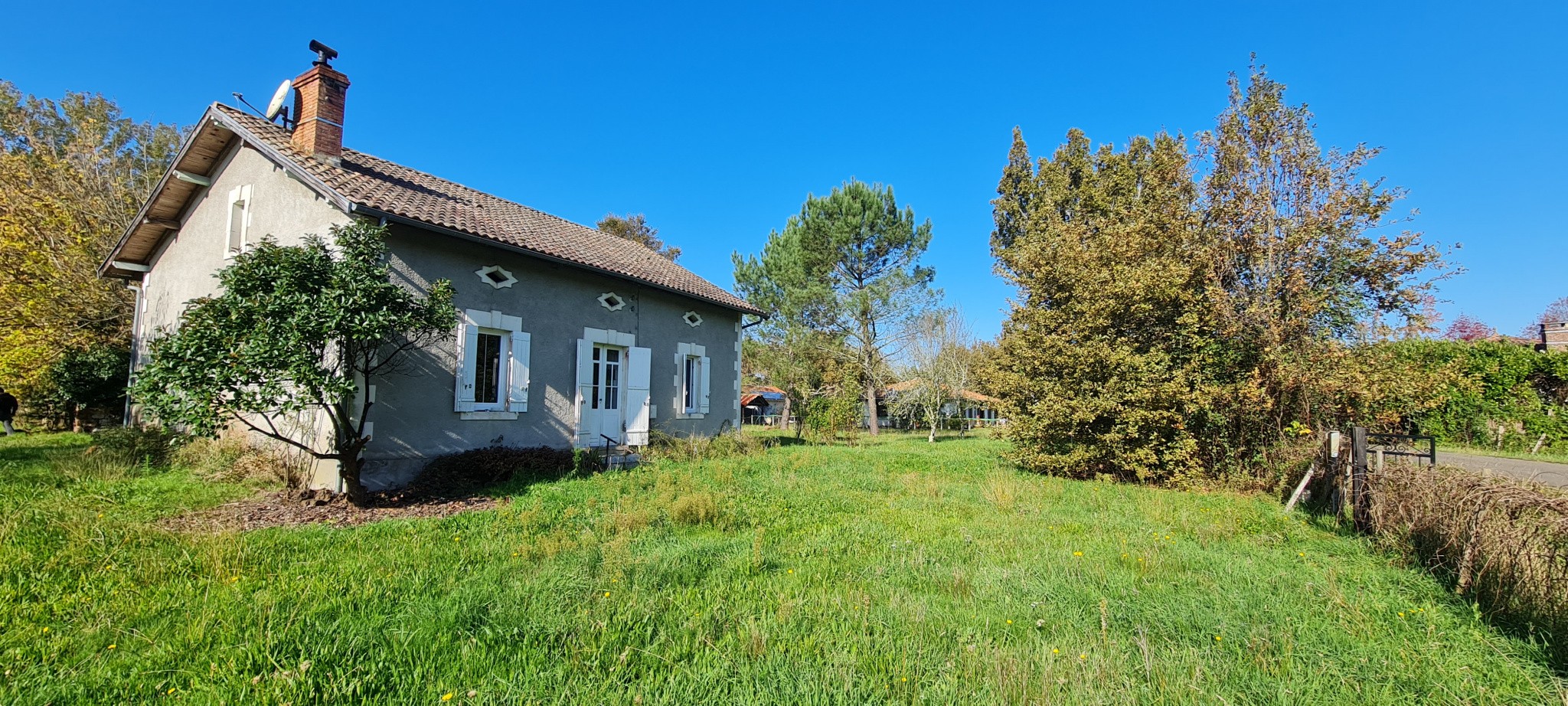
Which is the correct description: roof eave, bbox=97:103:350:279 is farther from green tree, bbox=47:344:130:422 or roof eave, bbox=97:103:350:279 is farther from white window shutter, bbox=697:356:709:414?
white window shutter, bbox=697:356:709:414

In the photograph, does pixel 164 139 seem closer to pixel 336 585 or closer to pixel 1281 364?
pixel 336 585

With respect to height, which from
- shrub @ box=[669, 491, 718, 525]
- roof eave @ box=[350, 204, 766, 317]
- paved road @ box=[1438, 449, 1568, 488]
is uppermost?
roof eave @ box=[350, 204, 766, 317]

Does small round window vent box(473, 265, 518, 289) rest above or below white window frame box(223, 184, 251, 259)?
below

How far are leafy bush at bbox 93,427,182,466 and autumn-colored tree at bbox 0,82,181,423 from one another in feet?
21.1

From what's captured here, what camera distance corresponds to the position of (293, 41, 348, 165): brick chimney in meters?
8.89

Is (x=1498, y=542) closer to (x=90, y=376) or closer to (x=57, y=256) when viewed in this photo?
(x=90, y=376)

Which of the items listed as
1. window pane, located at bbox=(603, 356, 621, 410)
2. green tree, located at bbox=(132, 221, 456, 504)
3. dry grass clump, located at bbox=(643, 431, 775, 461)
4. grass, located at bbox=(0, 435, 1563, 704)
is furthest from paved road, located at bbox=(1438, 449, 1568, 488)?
green tree, located at bbox=(132, 221, 456, 504)

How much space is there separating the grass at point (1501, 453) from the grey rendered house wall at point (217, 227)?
2252 cm

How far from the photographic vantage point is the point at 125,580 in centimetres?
391

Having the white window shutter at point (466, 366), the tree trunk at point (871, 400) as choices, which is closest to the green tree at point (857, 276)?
the tree trunk at point (871, 400)

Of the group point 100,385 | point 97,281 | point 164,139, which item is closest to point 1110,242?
point 100,385

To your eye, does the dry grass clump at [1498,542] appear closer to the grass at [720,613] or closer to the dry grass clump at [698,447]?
the grass at [720,613]

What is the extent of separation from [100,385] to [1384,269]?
77.1ft

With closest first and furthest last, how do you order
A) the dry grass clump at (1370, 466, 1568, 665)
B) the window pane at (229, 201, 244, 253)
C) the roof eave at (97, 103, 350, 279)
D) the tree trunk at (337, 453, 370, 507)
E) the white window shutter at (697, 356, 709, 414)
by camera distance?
the dry grass clump at (1370, 466, 1568, 665) → the tree trunk at (337, 453, 370, 507) → the roof eave at (97, 103, 350, 279) → the window pane at (229, 201, 244, 253) → the white window shutter at (697, 356, 709, 414)
